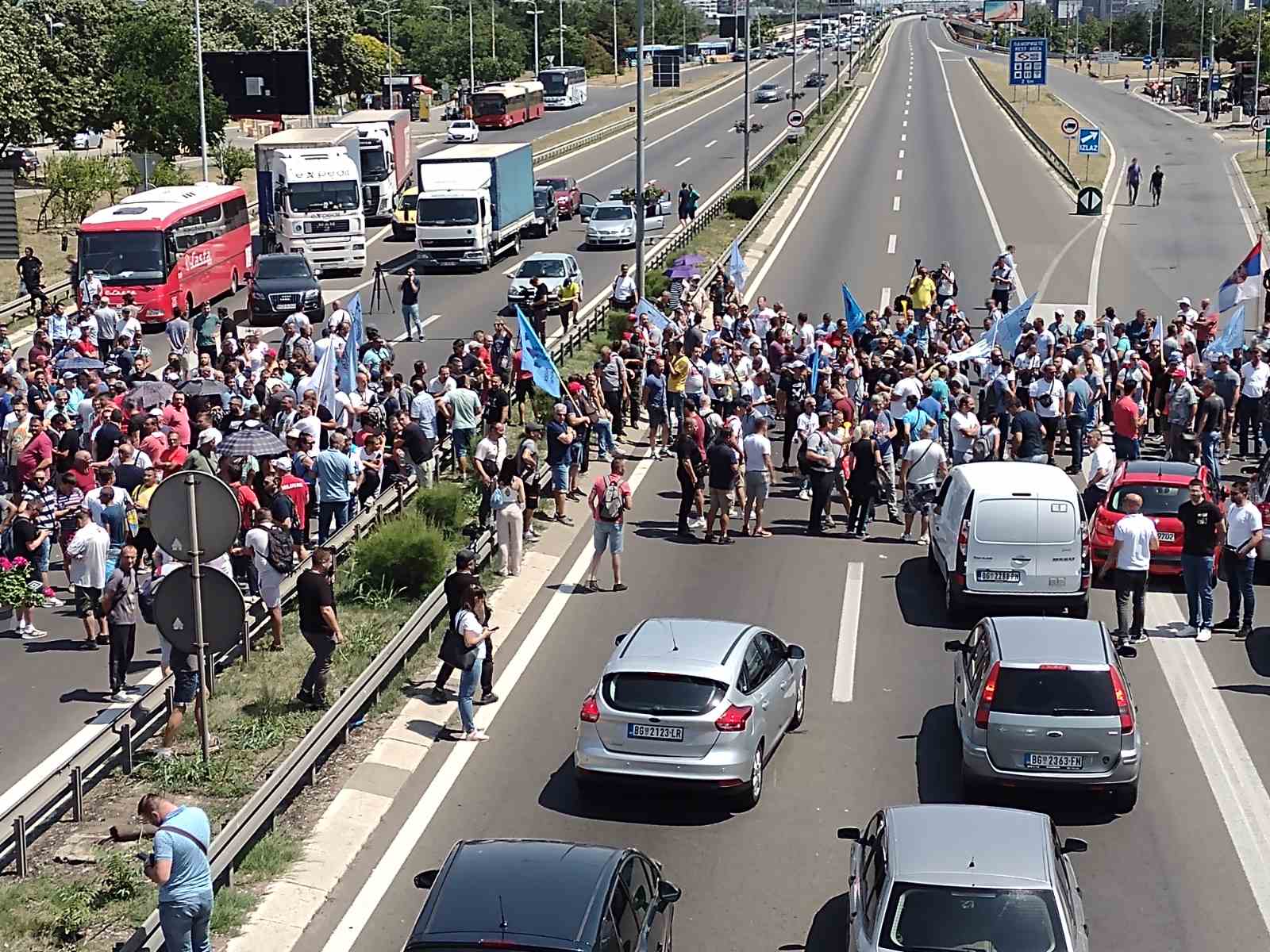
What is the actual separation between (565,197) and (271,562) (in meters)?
45.0

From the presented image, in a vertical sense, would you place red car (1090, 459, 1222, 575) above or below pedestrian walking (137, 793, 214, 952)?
below

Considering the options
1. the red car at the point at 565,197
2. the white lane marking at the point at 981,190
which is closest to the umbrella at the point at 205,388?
the white lane marking at the point at 981,190

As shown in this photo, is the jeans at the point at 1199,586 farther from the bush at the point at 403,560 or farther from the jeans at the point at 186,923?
the jeans at the point at 186,923

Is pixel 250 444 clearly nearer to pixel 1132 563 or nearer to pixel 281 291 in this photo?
pixel 1132 563

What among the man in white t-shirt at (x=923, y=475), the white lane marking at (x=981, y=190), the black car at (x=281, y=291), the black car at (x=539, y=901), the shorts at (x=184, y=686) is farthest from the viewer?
the white lane marking at (x=981, y=190)

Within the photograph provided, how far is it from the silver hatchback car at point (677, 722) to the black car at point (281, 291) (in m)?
27.1

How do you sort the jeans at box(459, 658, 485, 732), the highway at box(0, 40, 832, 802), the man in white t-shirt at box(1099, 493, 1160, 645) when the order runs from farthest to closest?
the man in white t-shirt at box(1099, 493, 1160, 645) → the highway at box(0, 40, 832, 802) → the jeans at box(459, 658, 485, 732)

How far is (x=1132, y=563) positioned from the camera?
59.1 ft

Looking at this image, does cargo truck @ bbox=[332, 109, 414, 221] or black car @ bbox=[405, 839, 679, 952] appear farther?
cargo truck @ bbox=[332, 109, 414, 221]

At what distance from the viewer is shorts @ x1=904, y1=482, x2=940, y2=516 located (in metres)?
22.5

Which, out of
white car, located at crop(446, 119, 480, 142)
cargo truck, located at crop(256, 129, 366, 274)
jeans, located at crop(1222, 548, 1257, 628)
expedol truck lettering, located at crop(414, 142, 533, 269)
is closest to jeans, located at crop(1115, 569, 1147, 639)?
jeans, located at crop(1222, 548, 1257, 628)

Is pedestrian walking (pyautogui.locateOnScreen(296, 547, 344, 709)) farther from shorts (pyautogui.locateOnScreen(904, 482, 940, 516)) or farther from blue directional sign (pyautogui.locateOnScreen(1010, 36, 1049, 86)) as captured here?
blue directional sign (pyautogui.locateOnScreen(1010, 36, 1049, 86))

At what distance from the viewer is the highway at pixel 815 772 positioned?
40.2 ft

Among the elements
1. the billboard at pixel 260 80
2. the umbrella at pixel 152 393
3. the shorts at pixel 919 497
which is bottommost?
the shorts at pixel 919 497
